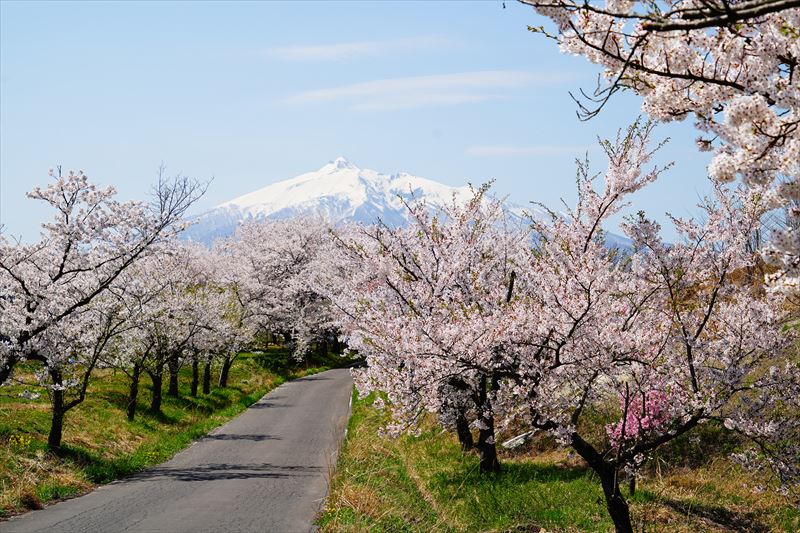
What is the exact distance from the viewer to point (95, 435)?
20.3 m

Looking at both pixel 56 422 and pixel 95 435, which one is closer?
pixel 56 422

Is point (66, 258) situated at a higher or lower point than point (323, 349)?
higher

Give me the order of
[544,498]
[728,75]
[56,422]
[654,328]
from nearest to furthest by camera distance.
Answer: [728,75]
[654,328]
[544,498]
[56,422]

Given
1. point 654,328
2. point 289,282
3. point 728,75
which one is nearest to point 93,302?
point 654,328

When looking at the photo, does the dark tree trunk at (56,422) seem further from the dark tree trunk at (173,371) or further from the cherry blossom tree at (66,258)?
the dark tree trunk at (173,371)

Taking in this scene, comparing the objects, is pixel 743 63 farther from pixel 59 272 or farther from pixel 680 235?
pixel 59 272

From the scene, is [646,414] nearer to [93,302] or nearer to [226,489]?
[226,489]

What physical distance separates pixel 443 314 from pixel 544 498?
13.4 feet

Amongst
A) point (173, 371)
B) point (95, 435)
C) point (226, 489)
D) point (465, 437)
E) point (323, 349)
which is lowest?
point (323, 349)

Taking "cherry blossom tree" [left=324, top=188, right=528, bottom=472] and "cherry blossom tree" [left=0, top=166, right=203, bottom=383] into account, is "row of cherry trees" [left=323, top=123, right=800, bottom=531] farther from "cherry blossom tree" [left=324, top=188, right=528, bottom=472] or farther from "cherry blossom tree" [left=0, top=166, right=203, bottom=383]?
"cherry blossom tree" [left=0, top=166, right=203, bottom=383]

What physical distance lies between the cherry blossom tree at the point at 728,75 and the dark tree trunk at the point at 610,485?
5.38 m

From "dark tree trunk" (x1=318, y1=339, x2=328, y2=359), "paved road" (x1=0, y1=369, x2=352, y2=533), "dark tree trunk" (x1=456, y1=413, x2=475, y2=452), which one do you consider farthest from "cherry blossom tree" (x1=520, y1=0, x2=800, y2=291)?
"dark tree trunk" (x1=318, y1=339, x2=328, y2=359)

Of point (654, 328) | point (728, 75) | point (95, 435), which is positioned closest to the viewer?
point (728, 75)

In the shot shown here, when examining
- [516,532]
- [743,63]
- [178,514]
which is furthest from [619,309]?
[178,514]
